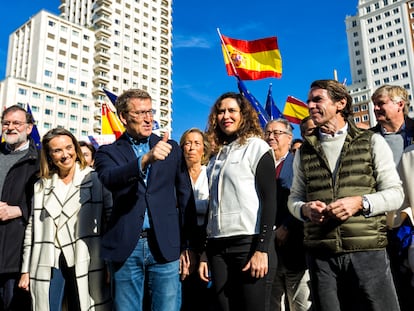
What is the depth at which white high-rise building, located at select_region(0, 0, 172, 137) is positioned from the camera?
6831 centimetres

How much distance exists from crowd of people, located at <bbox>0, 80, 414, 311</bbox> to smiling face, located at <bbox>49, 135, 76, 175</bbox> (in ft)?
0.05

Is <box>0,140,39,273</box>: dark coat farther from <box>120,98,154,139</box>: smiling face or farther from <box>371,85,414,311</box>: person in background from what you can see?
<box>371,85,414,311</box>: person in background

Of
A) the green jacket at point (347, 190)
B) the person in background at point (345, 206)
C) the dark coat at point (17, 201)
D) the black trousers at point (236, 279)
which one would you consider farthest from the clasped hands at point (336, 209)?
the dark coat at point (17, 201)

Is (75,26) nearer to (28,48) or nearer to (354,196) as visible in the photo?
(28,48)

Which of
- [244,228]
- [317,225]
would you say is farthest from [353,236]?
[244,228]

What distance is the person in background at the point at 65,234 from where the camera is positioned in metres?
3.70

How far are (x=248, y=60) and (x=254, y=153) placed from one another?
24.8 ft

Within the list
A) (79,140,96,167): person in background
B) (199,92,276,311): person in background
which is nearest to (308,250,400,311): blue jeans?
(199,92,276,311): person in background

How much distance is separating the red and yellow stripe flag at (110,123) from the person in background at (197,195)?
6.84 m

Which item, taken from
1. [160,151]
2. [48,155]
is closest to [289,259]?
[160,151]

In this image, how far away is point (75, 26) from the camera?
3022 inches

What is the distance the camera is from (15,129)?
15.2 ft

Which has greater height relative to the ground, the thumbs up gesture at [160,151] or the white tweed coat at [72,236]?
the thumbs up gesture at [160,151]

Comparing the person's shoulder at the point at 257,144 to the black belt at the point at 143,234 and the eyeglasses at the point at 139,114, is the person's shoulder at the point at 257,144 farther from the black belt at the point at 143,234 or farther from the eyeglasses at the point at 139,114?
the black belt at the point at 143,234
